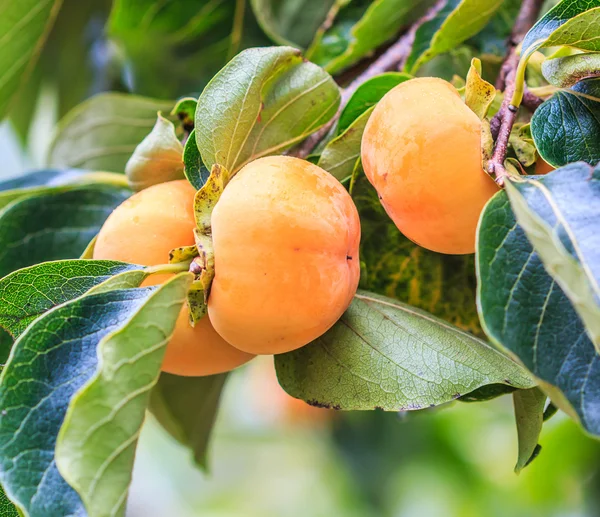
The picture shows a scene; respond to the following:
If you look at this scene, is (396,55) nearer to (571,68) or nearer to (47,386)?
(571,68)

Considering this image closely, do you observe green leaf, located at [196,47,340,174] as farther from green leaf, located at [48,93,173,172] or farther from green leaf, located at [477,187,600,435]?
green leaf, located at [48,93,173,172]

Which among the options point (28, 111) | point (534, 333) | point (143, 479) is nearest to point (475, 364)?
point (534, 333)

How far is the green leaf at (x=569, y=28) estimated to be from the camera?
0.47 m

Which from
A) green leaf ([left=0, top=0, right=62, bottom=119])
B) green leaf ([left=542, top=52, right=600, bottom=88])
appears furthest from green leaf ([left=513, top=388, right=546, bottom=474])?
green leaf ([left=0, top=0, right=62, bottom=119])

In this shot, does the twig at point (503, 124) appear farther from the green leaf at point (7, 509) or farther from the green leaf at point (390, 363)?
the green leaf at point (7, 509)

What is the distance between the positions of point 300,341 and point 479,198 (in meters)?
0.16

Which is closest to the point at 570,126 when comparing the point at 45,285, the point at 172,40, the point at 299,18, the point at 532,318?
the point at 532,318

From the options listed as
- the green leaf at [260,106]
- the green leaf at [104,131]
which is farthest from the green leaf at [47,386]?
the green leaf at [104,131]

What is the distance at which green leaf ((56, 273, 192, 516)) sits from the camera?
394 mm

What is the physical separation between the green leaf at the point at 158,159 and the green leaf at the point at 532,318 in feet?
0.96

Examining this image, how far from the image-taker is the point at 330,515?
2277mm

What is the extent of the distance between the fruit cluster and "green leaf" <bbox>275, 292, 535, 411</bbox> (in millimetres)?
63

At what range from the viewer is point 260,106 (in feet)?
1.83

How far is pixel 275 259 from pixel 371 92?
8.8 inches
